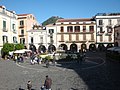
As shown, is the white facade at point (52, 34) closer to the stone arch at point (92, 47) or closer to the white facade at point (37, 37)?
the white facade at point (37, 37)

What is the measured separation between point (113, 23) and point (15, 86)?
46931 millimetres

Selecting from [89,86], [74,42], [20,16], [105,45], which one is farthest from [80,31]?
[89,86]

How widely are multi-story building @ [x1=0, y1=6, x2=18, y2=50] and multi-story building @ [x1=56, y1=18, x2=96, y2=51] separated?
44.0ft

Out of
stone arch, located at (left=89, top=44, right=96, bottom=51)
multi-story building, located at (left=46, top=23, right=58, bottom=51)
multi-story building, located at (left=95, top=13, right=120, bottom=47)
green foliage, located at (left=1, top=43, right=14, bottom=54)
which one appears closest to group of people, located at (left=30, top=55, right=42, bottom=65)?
green foliage, located at (left=1, top=43, right=14, bottom=54)

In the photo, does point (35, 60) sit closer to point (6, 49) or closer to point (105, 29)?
point (6, 49)

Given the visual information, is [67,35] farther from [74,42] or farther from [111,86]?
[111,86]

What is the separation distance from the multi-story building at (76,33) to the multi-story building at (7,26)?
13.4 m

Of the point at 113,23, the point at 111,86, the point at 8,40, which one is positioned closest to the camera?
the point at 111,86

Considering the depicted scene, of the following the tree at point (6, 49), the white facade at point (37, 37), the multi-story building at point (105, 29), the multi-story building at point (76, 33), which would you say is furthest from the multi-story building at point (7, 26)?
the multi-story building at point (105, 29)

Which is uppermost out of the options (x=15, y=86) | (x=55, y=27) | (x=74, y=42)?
(x=55, y=27)

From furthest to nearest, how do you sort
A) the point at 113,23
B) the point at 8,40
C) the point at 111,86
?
the point at 113,23
the point at 8,40
the point at 111,86

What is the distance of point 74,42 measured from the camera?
201ft

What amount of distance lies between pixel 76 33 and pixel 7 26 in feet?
66.5

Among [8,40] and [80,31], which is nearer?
[8,40]
